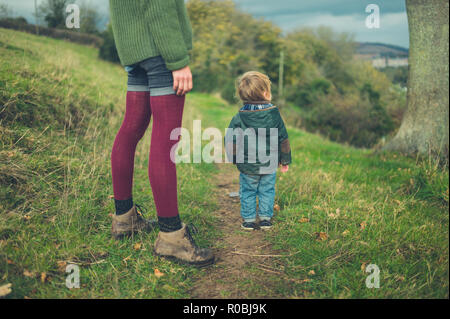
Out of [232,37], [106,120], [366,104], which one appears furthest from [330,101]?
[106,120]

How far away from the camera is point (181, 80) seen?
2055 mm

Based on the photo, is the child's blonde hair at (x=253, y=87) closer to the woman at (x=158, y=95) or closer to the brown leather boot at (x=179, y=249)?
the woman at (x=158, y=95)

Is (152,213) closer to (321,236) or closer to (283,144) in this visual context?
(283,144)

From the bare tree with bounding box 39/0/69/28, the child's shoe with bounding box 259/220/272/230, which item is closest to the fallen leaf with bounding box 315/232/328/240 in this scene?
the child's shoe with bounding box 259/220/272/230

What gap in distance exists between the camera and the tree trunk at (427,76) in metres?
5.32

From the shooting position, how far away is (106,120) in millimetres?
Result: 5492

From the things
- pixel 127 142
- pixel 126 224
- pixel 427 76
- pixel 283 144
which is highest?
pixel 427 76

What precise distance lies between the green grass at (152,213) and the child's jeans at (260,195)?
0.18m

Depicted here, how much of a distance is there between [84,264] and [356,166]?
443cm

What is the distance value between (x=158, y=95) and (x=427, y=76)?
17.3ft

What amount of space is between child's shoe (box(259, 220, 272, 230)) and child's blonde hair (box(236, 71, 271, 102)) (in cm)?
118

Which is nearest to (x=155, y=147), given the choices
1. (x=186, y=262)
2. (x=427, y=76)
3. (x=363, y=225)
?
(x=186, y=262)

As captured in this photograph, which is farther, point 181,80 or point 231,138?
point 231,138

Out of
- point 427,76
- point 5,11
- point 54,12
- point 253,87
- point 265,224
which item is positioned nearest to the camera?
point 253,87
